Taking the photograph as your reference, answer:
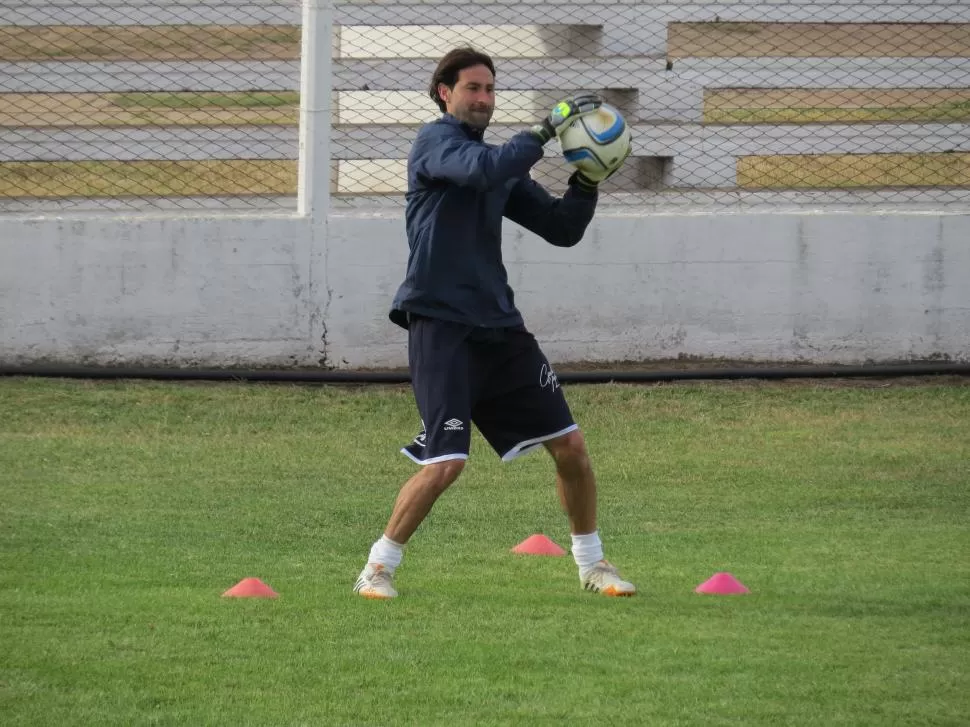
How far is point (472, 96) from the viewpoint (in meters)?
6.10

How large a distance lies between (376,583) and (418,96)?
6.55 m

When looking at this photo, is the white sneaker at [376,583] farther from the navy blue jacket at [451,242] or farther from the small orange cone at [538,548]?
the small orange cone at [538,548]

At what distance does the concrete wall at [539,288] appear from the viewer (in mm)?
10789

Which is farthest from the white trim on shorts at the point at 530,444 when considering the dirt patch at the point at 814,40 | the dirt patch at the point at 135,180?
the dirt patch at the point at 814,40

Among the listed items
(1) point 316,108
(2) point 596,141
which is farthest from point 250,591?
(1) point 316,108

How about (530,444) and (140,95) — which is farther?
(140,95)

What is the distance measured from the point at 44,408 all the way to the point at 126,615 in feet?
15.8

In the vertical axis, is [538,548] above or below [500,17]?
below

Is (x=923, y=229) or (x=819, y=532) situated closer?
(x=819, y=532)

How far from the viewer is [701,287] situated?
11.2m

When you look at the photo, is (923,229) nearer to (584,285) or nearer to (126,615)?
(584,285)

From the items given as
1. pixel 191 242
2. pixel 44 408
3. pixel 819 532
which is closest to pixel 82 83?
pixel 191 242

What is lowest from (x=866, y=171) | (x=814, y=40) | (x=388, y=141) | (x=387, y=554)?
(x=387, y=554)

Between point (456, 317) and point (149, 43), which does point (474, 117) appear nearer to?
point (456, 317)
